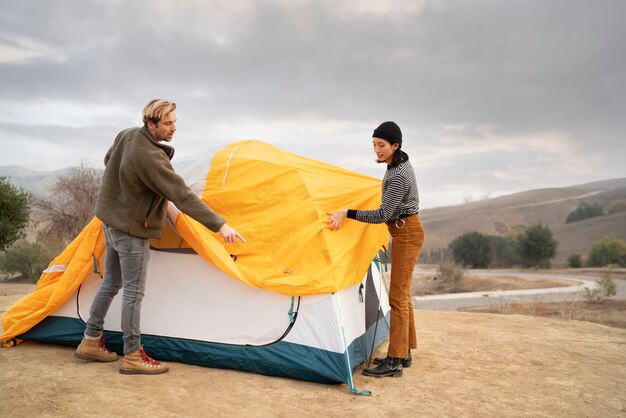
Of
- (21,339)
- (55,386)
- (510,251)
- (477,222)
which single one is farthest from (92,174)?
(477,222)

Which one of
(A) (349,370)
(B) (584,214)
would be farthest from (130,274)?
(B) (584,214)

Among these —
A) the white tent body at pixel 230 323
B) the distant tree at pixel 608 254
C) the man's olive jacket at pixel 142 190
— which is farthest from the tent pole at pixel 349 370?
the distant tree at pixel 608 254

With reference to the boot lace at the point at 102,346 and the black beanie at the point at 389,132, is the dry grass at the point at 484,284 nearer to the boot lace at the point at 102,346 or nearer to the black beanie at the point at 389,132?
the black beanie at the point at 389,132

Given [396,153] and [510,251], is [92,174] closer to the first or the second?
[396,153]

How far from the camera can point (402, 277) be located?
4398 millimetres

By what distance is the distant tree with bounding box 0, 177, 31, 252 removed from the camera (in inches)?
528

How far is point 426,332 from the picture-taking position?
6.72 meters

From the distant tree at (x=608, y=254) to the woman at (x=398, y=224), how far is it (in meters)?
45.4

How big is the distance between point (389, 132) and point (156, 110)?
6.47 ft

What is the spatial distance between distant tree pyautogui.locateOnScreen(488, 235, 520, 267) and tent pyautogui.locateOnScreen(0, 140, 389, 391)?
43.7m

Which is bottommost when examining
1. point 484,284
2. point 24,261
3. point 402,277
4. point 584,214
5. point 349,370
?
point 484,284

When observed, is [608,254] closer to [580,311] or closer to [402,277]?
[580,311]

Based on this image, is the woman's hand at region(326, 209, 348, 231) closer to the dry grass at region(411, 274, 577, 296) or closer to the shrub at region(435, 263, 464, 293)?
the dry grass at region(411, 274, 577, 296)

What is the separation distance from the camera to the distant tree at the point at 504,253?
152 feet
